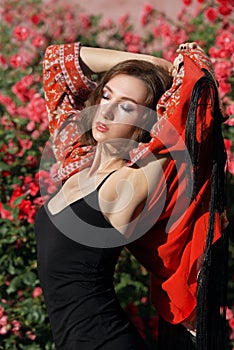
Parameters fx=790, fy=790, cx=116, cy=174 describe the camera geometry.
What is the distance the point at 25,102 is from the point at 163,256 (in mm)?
1445

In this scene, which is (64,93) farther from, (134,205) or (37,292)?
(37,292)

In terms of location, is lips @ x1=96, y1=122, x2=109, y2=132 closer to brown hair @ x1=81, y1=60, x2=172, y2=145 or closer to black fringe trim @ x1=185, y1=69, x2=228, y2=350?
brown hair @ x1=81, y1=60, x2=172, y2=145

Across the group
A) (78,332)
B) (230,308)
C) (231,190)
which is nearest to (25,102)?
(231,190)

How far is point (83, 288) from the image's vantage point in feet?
7.66

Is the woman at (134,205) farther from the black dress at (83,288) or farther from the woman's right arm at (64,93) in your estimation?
the woman's right arm at (64,93)

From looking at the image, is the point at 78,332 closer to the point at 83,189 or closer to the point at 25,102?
the point at 83,189

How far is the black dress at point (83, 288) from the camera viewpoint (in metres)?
2.31

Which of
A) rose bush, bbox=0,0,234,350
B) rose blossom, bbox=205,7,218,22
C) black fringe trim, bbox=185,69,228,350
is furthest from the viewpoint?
rose blossom, bbox=205,7,218,22

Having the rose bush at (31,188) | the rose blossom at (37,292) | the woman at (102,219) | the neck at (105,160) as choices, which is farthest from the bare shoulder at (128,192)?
the rose blossom at (37,292)

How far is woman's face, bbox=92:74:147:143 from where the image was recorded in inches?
91.8

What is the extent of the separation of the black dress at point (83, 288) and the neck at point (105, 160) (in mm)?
140

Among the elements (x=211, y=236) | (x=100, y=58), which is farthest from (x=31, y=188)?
(x=211, y=236)

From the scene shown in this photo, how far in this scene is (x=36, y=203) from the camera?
3.09 m

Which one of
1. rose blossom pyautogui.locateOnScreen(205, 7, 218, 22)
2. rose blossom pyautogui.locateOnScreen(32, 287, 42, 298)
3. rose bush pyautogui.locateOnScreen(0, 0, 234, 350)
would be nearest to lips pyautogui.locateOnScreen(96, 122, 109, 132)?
rose bush pyautogui.locateOnScreen(0, 0, 234, 350)
